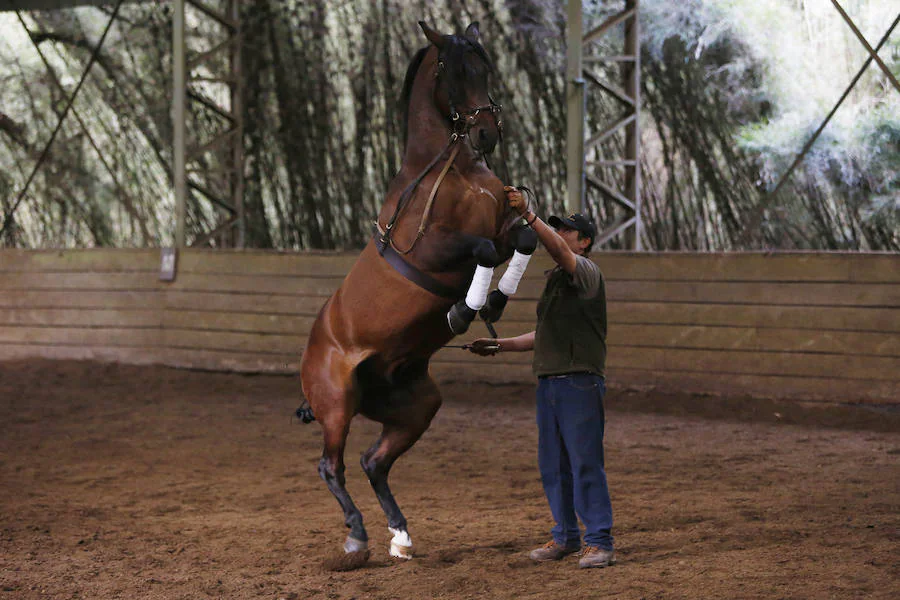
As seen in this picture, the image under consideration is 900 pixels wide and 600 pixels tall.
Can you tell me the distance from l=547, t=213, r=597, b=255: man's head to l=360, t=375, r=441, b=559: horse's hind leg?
0.82 meters

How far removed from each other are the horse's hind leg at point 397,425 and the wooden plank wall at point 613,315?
1.83 m

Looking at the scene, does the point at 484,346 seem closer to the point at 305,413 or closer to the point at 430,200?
the point at 430,200

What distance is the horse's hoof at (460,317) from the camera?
3.23 metres

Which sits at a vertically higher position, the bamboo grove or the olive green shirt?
the bamboo grove

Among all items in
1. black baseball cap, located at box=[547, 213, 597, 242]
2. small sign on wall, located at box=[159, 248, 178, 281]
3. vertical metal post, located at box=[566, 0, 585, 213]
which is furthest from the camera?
small sign on wall, located at box=[159, 248, 178, 281]

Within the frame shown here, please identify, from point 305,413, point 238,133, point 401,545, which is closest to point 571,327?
point 401,545

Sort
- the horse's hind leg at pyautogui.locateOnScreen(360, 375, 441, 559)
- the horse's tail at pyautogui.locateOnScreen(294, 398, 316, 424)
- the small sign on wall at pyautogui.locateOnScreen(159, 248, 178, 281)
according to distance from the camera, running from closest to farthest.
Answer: the horse's hind leg at pyautogui.locateOnScreen(360, 375, 441, 559) < the horse's tail at pyautogui.locateOnScreen(294, 398, 316, 424) < the small sign on wall at pyautogui.locateOnScreen(159, 248, 178, 281)

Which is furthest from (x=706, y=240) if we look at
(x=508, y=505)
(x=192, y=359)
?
(x=192, y=359)

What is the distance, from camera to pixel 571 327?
3445 mm

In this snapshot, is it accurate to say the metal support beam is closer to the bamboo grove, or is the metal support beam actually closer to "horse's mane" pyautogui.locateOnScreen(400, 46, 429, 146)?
the bamboo grove

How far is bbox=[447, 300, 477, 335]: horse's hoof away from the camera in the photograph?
10.6 feet

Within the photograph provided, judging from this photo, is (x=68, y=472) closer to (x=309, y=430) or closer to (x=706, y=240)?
(x=309, y=430)

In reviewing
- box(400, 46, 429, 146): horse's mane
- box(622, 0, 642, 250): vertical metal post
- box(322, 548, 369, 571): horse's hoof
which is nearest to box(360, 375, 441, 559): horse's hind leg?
box(322, 548, 369, 571): horse's hoof

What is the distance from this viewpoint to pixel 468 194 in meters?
3.37
